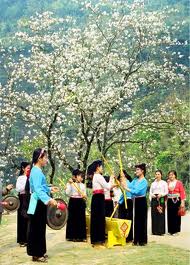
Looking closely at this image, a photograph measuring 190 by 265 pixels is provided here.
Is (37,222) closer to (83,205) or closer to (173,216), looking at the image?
(83,205)

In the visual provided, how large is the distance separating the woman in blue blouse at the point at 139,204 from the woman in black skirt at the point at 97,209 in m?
0.50

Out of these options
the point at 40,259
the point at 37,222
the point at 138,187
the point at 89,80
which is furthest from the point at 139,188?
the point at 89,80

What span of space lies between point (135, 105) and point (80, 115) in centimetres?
2116

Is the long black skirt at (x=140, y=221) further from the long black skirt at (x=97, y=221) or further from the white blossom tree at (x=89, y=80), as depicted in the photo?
the white blossom tree at (x=89, y=80)

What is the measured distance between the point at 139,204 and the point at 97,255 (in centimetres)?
161

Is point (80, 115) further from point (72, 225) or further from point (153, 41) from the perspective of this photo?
point (72, 225)

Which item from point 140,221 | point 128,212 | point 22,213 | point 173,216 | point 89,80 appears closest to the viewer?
point 22,213

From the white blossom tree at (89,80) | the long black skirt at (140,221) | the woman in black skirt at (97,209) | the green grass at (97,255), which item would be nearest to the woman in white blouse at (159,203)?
the green grass at (97,255)


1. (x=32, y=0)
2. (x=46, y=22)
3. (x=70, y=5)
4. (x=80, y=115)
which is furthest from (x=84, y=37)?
(x=32, y=0)

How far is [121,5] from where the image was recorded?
63.9 ft

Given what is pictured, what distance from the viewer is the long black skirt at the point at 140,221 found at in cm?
1054

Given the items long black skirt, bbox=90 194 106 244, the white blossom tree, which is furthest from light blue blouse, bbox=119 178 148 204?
the white blossom tree

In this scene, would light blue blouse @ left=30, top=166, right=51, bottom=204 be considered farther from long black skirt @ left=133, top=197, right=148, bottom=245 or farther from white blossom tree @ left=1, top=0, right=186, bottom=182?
white blossom tree @ left=1, top=0, right=186, bottom=182

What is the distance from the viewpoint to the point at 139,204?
10625 mm
